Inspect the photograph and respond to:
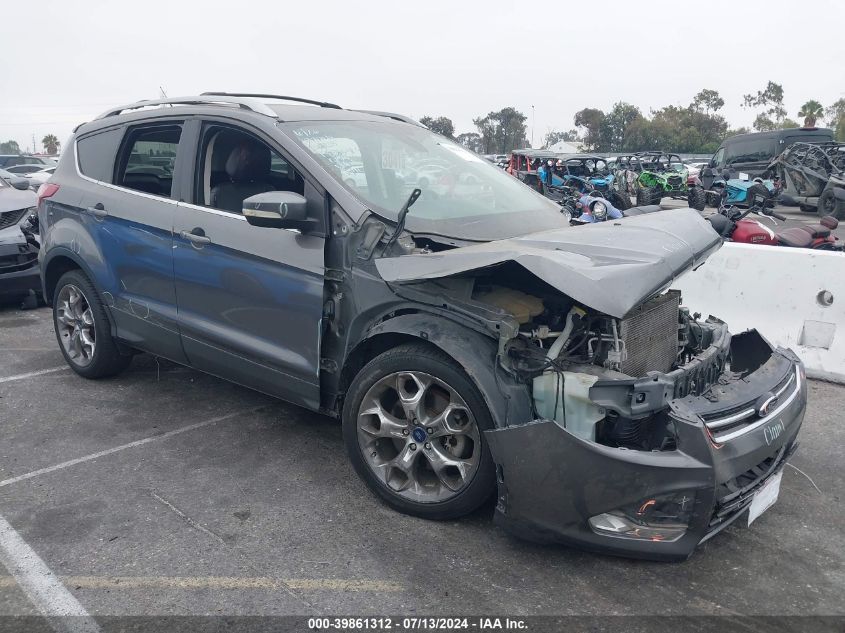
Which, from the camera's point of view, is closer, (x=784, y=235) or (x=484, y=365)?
(x=484, y=365)

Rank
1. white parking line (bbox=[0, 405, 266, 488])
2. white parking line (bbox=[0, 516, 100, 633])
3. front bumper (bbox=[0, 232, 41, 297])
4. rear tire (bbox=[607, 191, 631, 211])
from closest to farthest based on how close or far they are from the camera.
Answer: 1. white parking line (bbox=[0, 516, 100, 633])
2. white parking line (bbox=[0, 405, 266, 488])
3. front bumper (bbox=[0, 232, 41, 297])
4. rear tire (bbox=[607, 191, 631, 211])

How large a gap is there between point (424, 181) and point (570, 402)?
5.37ft

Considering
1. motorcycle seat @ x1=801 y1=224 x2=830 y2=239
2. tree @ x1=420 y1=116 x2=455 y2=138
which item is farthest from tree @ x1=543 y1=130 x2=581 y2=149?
motorcycle seat @ x1=801 y1=224 x2=830 y2=239

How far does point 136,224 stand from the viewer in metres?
4.35

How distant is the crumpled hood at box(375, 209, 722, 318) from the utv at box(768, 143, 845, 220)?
1624cm

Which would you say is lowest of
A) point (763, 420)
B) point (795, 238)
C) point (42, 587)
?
point (42, 587)

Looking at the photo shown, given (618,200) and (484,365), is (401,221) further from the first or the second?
(618,200)

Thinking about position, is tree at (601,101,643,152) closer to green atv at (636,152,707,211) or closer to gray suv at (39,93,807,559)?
green atv at (636,152,707,211)

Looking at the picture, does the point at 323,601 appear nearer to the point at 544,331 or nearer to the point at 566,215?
the point at 544,331

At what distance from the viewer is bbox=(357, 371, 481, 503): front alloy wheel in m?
3.11

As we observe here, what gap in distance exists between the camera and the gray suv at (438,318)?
9.01 ft

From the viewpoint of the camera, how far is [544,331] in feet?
9.90

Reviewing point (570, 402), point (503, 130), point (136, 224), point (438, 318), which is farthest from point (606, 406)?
point (503, 130)

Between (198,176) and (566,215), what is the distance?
222 centimetres
